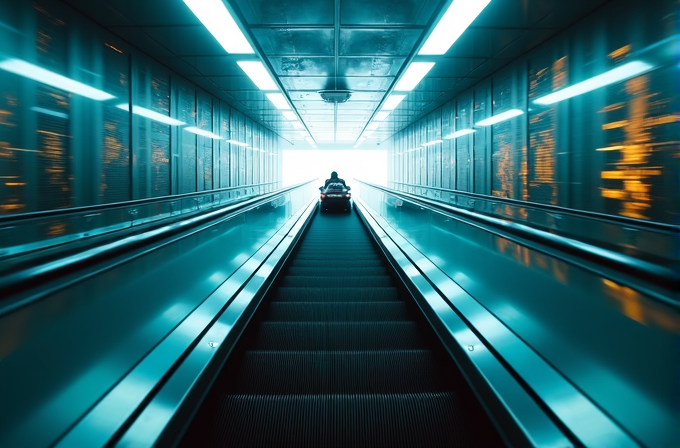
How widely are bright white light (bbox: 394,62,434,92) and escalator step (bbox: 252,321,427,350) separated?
616 centimetres

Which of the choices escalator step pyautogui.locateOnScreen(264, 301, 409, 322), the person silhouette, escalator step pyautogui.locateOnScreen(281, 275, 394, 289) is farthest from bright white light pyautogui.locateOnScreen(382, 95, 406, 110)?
escalator step pyautogui.locateOnScreen(264, 301, 409, 322)

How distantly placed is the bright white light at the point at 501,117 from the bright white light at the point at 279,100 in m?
5.29

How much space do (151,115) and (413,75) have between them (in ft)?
18.1

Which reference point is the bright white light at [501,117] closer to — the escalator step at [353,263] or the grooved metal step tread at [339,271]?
the escalator step at [353,263]

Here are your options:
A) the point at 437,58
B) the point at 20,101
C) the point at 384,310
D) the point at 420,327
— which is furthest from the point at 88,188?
the point at 437,58

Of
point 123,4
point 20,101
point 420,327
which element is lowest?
point 420,327

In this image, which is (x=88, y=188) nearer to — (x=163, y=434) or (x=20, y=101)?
(x=20, y=101)

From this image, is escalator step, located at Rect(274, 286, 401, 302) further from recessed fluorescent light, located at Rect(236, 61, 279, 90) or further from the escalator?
recessed fluorescent light, located at Rect(236, 61, 279, 90)

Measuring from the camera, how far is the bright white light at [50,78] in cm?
464

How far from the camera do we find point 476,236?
12.7 feet

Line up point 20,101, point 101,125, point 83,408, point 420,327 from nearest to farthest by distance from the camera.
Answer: point 83,408
point 420,327
point 20,101
point 101,125

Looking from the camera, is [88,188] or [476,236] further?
[88,188]

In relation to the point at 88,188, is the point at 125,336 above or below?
below

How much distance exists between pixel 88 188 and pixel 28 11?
7.85 ft
